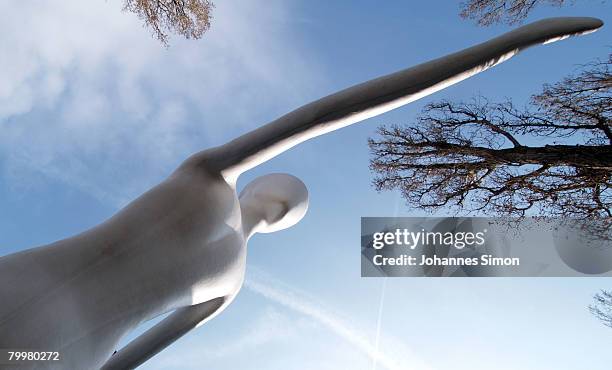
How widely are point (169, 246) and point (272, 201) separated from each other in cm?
59

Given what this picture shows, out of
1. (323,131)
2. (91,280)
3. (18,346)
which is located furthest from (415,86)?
(18,346)

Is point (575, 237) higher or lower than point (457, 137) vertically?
lower

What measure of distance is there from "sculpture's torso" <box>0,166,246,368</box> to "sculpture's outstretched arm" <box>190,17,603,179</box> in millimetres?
163

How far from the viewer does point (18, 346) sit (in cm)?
140

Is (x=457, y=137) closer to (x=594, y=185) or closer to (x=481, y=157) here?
(x=481, y=157)

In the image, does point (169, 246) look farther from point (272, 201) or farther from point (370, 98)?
point (370, 98)

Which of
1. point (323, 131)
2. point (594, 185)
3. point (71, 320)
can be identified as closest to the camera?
point (71, 320)

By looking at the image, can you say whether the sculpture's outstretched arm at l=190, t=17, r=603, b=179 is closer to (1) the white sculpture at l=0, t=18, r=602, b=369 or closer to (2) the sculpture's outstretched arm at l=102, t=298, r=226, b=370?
(1) the white sculpture at l=0, t=18, r=602, b=369

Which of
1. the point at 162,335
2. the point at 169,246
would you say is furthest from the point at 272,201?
the point at 162,335

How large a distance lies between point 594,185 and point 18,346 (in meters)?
4.00

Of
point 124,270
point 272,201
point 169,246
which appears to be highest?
point 272,201

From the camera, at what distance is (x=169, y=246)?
1.75m

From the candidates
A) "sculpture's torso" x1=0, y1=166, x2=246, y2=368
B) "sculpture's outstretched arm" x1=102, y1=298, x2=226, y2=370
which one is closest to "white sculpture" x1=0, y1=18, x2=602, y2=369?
"sculpture's torso" x1=0, y1=166, x2=246, y2=368

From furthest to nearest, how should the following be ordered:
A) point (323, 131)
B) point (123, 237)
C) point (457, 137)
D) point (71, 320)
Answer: point (457, 137) < point (323, 131) < point (123, 237) < point (71, 320)
